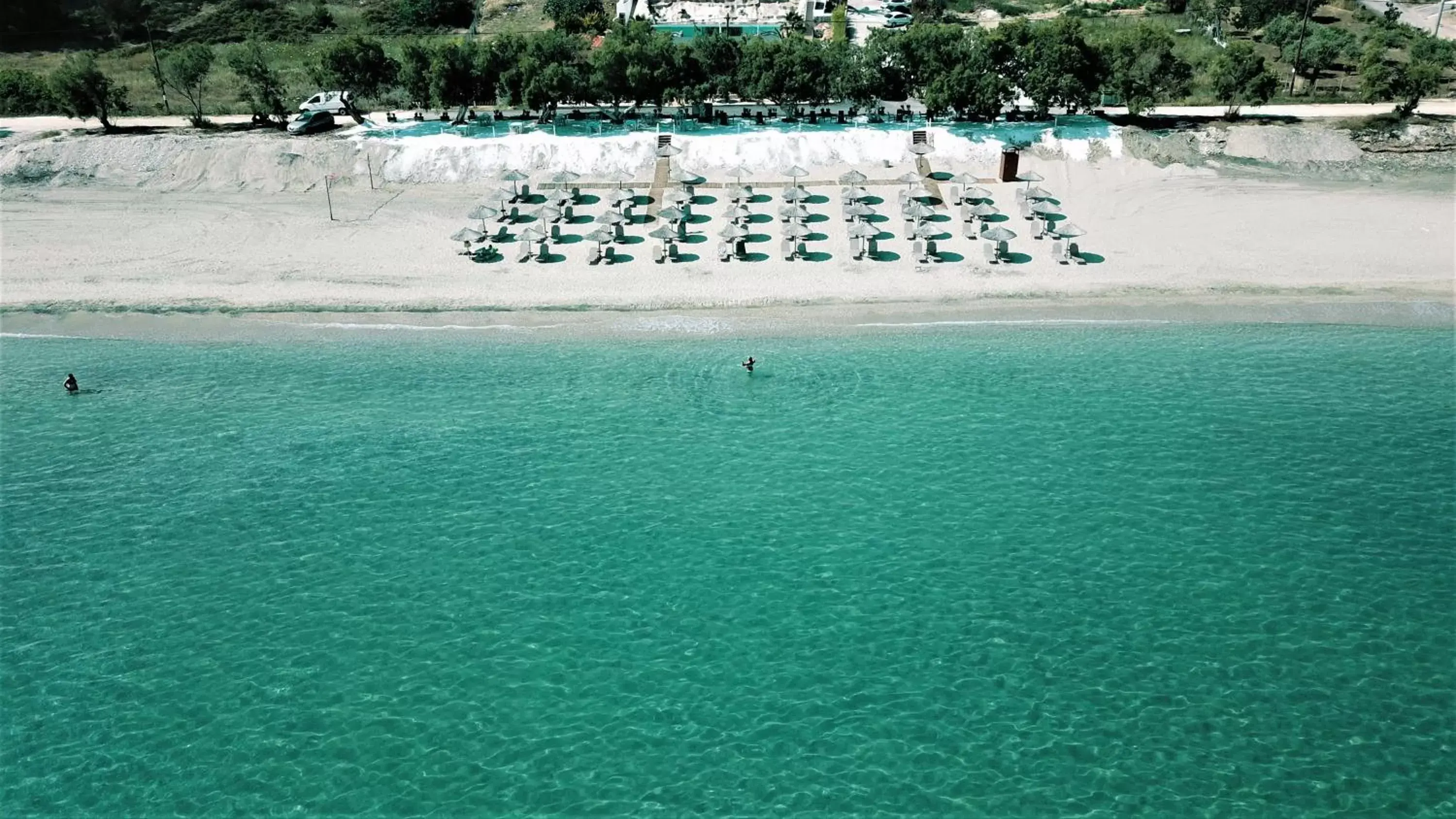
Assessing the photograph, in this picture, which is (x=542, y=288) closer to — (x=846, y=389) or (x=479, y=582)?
(x=846, y=389)

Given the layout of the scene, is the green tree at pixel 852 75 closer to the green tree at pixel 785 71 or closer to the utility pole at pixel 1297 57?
the green tree at pixel 785 71

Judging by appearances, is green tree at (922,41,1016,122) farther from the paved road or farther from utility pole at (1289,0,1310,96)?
the paved road

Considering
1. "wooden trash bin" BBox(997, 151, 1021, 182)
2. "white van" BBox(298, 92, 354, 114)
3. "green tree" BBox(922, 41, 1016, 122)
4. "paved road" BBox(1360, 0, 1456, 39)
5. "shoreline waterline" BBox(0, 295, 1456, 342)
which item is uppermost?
"paved road" BBox(1360, 0, 1456, 39)

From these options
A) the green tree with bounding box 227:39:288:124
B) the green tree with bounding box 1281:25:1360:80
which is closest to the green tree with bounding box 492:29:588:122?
the green tree with bounding box 227:39:288:124

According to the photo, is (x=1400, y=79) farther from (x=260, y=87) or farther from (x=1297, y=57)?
(x=260, y=87)

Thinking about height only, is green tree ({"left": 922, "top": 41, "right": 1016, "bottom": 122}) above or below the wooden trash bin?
above

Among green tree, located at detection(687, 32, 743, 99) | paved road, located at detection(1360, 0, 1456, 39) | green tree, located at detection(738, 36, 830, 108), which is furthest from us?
paved road, located at detection(1360, 0, 1456, 39)
